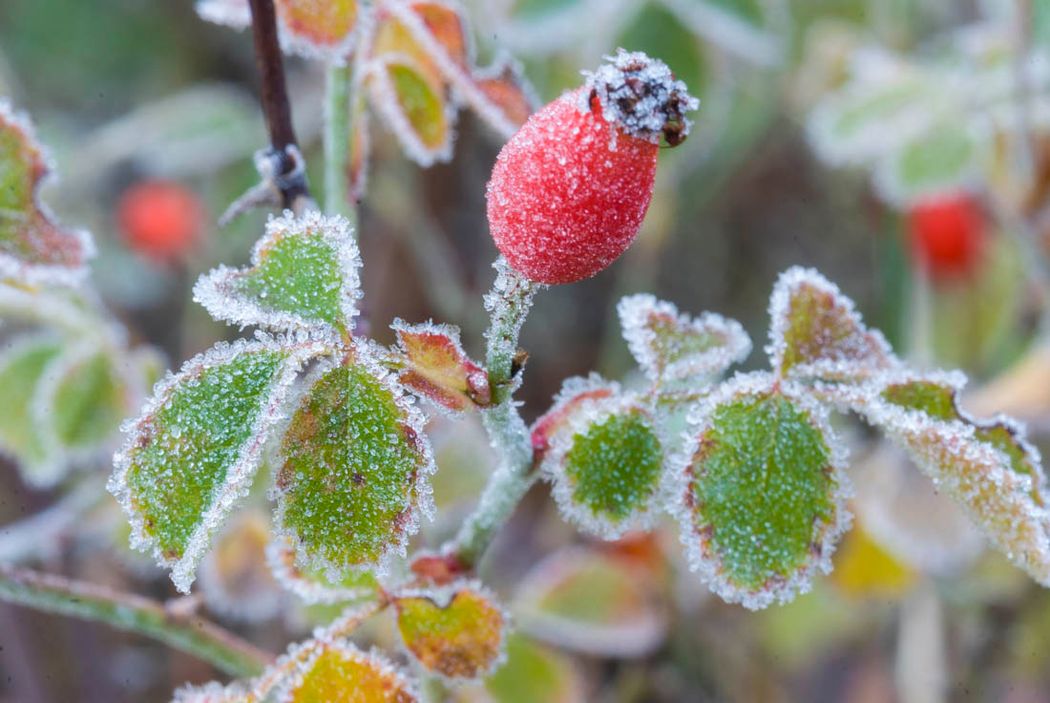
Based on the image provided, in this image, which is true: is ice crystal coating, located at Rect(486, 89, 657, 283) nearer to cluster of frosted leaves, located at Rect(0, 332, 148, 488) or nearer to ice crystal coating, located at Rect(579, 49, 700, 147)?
ice crystal coating, located at Rect(579, 49, 700, 147)

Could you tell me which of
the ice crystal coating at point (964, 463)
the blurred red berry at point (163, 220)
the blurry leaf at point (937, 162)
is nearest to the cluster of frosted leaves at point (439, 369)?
the ice crystal coating at point (964, 463)

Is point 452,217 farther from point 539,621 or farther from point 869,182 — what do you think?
point 539,621

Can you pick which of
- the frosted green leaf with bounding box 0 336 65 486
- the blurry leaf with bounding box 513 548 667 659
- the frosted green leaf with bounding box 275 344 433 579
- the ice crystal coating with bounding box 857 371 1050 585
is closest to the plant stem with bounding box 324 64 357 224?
the frosted green leaf with bounding box 275 344 433 579

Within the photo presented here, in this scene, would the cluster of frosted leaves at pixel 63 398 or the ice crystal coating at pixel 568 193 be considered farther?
the cluster of frosted leaves at pixel 63 398

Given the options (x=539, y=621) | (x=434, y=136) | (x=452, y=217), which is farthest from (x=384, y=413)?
(x=452, y=217)

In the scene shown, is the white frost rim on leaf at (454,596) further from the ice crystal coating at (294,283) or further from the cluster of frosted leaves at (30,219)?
the cluster of frosted leaves at (30,219)

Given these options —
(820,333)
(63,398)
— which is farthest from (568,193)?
(63,398)

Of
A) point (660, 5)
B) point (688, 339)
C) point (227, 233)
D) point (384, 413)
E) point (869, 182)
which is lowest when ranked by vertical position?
point (384, 413)
